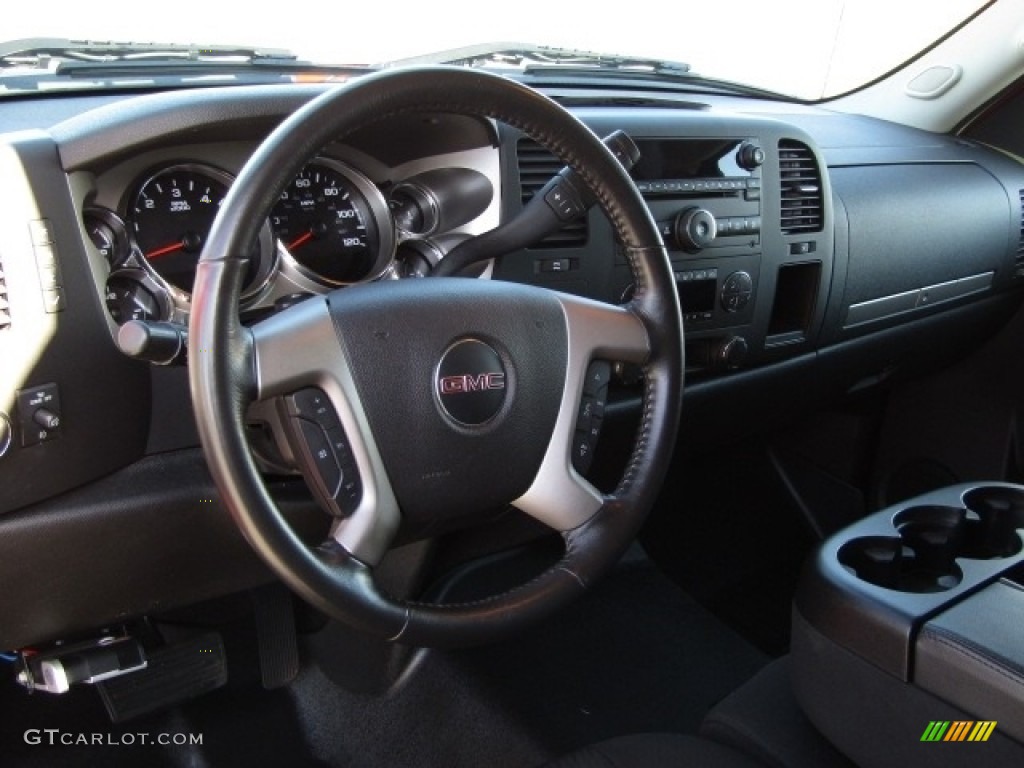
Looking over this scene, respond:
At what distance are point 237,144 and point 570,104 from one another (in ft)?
2.36

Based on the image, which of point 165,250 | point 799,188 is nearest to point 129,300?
point 165,250

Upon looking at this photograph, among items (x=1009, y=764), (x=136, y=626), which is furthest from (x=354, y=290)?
(x=1009, y=764)

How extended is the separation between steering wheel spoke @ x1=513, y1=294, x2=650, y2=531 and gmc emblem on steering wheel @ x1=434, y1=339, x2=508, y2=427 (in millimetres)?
100

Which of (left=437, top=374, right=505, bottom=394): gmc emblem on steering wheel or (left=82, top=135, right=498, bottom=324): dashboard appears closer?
(left=437, top=374, right=505, bottom=394): gmc emblem on steering wheel

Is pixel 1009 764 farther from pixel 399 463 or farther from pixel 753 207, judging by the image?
pixel 753 207

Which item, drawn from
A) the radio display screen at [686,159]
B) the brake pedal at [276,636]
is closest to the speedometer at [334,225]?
the radio display screen at [686,159]

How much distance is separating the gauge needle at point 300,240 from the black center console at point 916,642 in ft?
2.69

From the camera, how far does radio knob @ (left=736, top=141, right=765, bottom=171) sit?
6.08ft

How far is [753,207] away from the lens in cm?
186

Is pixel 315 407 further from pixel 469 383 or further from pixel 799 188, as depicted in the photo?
pixel 799 188

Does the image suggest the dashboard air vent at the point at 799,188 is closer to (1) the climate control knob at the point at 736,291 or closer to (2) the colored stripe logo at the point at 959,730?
(1) the climate control knob at the point at 736,291

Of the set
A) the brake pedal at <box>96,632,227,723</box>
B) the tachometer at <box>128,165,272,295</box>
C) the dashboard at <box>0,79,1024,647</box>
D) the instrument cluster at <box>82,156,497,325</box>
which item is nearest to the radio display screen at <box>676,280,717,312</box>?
the dashboard at <box>0,79,1024,647</box>

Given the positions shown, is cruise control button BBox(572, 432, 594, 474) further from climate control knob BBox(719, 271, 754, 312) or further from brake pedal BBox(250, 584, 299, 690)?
brake pedal BBox(250, 584, 299, 690)

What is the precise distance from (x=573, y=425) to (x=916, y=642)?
0.49m
